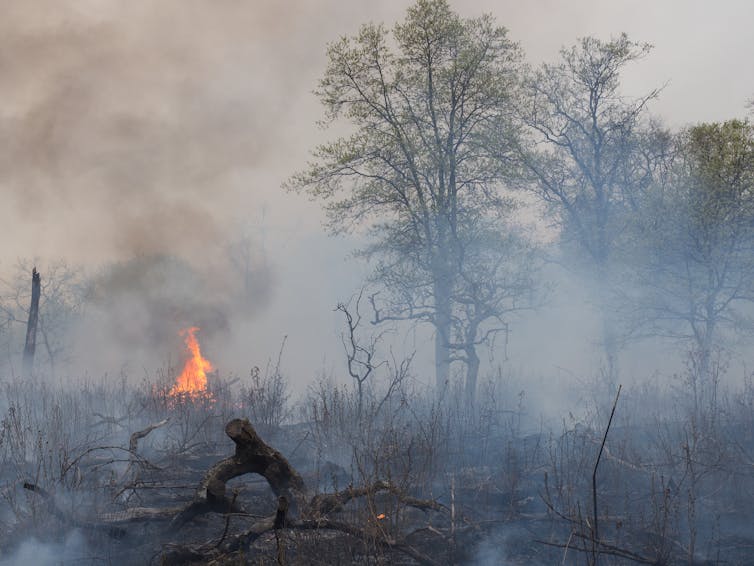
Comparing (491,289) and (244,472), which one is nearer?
(244,472)

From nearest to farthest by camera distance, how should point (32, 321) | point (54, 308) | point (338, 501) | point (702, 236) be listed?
point (338, 501)
point (702, 236)
point (32, 321)
point (54, 308)

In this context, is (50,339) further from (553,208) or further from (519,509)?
(519,509)

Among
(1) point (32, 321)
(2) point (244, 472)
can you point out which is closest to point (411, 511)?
(2) point (244, 472)

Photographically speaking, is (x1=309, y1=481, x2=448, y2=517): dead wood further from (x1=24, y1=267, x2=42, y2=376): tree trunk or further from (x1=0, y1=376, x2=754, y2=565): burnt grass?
(x1=24, y1=267, x2=42, y2=376): tree trunk

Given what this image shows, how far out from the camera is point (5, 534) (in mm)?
6312

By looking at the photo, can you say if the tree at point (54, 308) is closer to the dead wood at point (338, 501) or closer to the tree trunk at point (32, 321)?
the tree trunk at point (32, 321)

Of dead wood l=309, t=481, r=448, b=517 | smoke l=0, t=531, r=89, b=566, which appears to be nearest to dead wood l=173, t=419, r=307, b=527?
dead wood l=309, t=481, r=448, b=517

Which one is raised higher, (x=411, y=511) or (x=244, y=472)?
(x=244, y=472)

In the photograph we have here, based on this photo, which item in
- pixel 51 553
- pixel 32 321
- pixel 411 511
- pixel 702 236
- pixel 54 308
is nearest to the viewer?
pixel 51 553

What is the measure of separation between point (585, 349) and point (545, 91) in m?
13.5

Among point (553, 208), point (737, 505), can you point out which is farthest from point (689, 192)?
point (737, 505)

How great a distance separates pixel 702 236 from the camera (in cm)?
1422

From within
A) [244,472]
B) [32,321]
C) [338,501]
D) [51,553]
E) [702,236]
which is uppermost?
[702,236]

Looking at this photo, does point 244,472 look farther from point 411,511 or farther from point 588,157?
point 588,157
